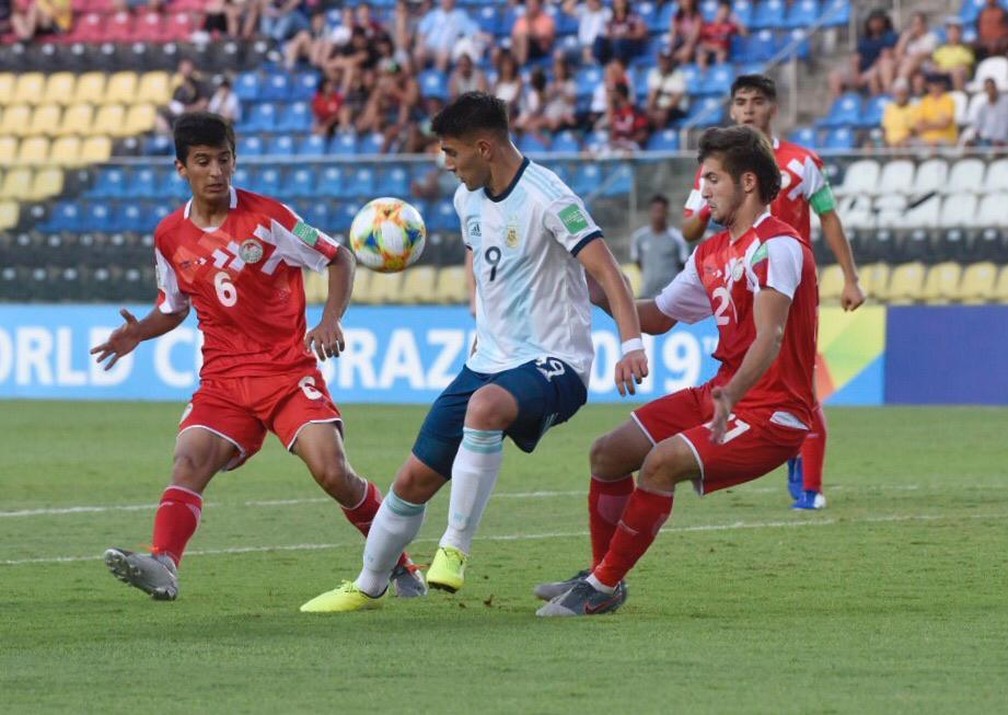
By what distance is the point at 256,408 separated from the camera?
794cm

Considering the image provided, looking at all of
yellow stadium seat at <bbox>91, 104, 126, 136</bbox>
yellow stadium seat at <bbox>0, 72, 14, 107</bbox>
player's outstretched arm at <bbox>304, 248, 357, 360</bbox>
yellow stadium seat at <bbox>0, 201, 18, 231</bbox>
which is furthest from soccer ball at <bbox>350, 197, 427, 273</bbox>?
yellow stadium seat at <bbox>0, 72, 14, 107</bbox>

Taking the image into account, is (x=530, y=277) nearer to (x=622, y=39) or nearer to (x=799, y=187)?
(x=799, y=187)

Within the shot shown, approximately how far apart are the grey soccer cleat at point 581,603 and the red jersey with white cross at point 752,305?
81 cm

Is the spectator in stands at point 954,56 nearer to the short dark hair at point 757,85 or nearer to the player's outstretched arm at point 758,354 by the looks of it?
the short dark hair at point 757,85

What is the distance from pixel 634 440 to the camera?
7324 millimetres

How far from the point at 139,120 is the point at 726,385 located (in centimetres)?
2187

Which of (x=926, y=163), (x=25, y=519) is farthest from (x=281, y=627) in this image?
(x=926, y=163)

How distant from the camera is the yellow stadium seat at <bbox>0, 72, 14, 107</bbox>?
1132 inches

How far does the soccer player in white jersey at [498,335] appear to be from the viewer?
23.2ft

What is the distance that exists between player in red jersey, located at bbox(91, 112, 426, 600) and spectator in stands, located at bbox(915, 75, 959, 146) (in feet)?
45.9

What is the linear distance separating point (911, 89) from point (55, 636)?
17042 millimetres

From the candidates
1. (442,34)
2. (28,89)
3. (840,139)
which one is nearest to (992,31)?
(840,139)

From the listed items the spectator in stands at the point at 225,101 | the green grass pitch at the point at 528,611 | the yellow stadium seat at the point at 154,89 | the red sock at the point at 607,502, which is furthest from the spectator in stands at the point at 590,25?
the red sock at the point at 607,502

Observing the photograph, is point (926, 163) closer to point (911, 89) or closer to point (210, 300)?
Answer: point (911, 89)
